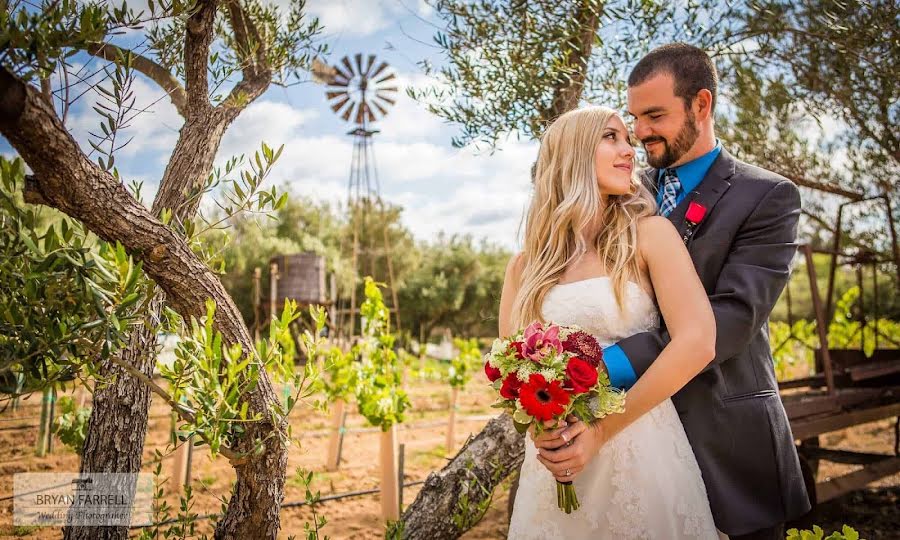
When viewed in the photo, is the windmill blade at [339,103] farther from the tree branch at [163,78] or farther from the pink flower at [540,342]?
the pink flower at [540,342]

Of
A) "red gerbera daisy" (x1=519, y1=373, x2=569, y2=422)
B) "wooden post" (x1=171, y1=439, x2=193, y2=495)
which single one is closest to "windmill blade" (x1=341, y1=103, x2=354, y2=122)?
"wooden post" (x1=171, y1=439, x2=193, y2=495)

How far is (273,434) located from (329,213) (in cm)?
2601

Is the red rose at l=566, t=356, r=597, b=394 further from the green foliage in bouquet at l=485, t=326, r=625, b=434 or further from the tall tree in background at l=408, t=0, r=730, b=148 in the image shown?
the tall tree in background at l=408, t=0, r=730, b=148

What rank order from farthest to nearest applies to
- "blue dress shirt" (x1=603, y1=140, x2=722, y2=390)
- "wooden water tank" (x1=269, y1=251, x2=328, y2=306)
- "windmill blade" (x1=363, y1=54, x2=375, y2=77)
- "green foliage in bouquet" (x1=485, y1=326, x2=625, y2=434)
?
"wooden water tank" (x1=269, y1=251, x2=328, y2=306), "windmill blade" (x1=363, y1=54, x2=375, y2=77), "blue dress shirt" (x1=603, y1=140, x2=722, y2=390), "green foliage in bouquet" (x1=485, y1=326, x2=625, y2=434)

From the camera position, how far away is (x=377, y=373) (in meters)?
6.80

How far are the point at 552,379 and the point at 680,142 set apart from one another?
59.0 inches

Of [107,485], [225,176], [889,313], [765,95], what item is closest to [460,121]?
[225,176]

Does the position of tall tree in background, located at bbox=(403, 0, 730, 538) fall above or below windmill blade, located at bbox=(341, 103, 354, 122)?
below

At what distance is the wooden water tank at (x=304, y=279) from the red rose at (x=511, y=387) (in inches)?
658

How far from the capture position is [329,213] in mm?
27766

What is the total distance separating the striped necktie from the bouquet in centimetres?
93

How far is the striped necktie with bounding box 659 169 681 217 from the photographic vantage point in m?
2.73

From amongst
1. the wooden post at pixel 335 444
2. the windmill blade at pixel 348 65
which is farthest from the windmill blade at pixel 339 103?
the wooden post at pixel 335 444

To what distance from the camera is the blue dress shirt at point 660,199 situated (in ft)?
7.30
